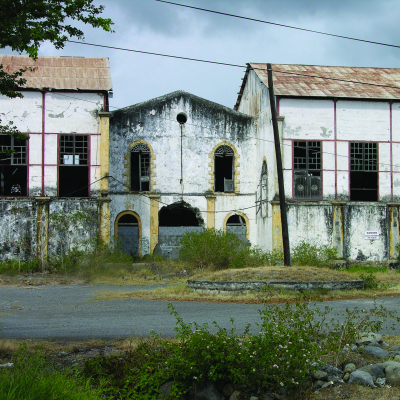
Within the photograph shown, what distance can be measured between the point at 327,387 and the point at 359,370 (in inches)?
21.0

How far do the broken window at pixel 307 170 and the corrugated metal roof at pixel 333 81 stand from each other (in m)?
2.43

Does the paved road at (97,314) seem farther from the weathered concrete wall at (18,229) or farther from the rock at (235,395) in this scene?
the weathered concrete wall at (18,229)

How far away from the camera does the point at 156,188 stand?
26531 mm

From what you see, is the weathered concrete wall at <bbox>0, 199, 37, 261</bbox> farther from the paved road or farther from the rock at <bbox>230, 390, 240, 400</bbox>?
the rock at <bbox>230, 390, 240, 400</bbox>

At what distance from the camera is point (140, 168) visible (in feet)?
87.5

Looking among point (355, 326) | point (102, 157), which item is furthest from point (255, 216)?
point (355, 326)

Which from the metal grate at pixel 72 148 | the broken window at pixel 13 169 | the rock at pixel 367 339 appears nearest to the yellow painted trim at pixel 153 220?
the metal grate at pixel 72 148

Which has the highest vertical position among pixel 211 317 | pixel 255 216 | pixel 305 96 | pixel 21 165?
pixel 305 96

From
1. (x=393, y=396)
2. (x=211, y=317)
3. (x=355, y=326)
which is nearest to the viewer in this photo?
(x=393, y=396)

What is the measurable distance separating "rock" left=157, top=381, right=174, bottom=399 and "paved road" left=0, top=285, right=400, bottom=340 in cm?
230

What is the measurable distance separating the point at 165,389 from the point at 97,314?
18.6 feet

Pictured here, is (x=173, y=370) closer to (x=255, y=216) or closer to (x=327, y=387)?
(x=327, y=387)

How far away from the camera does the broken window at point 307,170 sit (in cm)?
2450

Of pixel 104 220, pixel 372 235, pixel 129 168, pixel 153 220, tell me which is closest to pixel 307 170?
pixel 372 235
